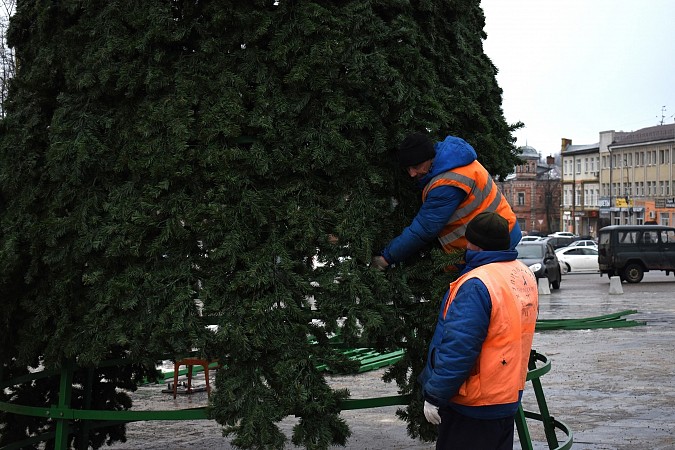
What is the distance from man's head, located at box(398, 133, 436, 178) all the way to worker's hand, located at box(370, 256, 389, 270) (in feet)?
1.44

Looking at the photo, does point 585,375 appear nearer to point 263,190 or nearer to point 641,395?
point 641,395

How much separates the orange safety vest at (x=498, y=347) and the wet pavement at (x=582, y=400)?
297cm

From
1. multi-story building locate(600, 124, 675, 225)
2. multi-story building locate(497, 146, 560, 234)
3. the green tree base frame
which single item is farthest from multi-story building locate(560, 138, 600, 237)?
the green tree base frame

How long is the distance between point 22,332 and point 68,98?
1267 millimetres

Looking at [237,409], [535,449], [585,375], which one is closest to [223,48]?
[237,409]

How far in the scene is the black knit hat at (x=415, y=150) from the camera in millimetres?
4840

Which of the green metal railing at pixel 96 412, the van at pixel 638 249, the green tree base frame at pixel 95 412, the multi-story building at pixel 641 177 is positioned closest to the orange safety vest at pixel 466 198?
the green metal railing at pixel 96 412

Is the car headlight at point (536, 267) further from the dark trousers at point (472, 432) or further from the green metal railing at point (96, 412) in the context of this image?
the dark trousers at point (472, 432)

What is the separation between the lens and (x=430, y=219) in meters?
4.84

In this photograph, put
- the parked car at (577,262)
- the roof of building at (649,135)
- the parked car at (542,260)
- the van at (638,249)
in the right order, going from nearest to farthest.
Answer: the parked car at (542,260)
the van at (638,249)
the parked car at (577,262)
the roof of building at (649,135)

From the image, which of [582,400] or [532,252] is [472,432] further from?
[532,252]

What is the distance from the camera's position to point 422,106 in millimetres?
5133

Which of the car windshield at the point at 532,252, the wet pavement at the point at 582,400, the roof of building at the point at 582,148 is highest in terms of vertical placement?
the roof of building at the point at 582,148

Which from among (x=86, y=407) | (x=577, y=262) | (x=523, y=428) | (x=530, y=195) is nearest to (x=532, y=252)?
(x=577, y=262)
